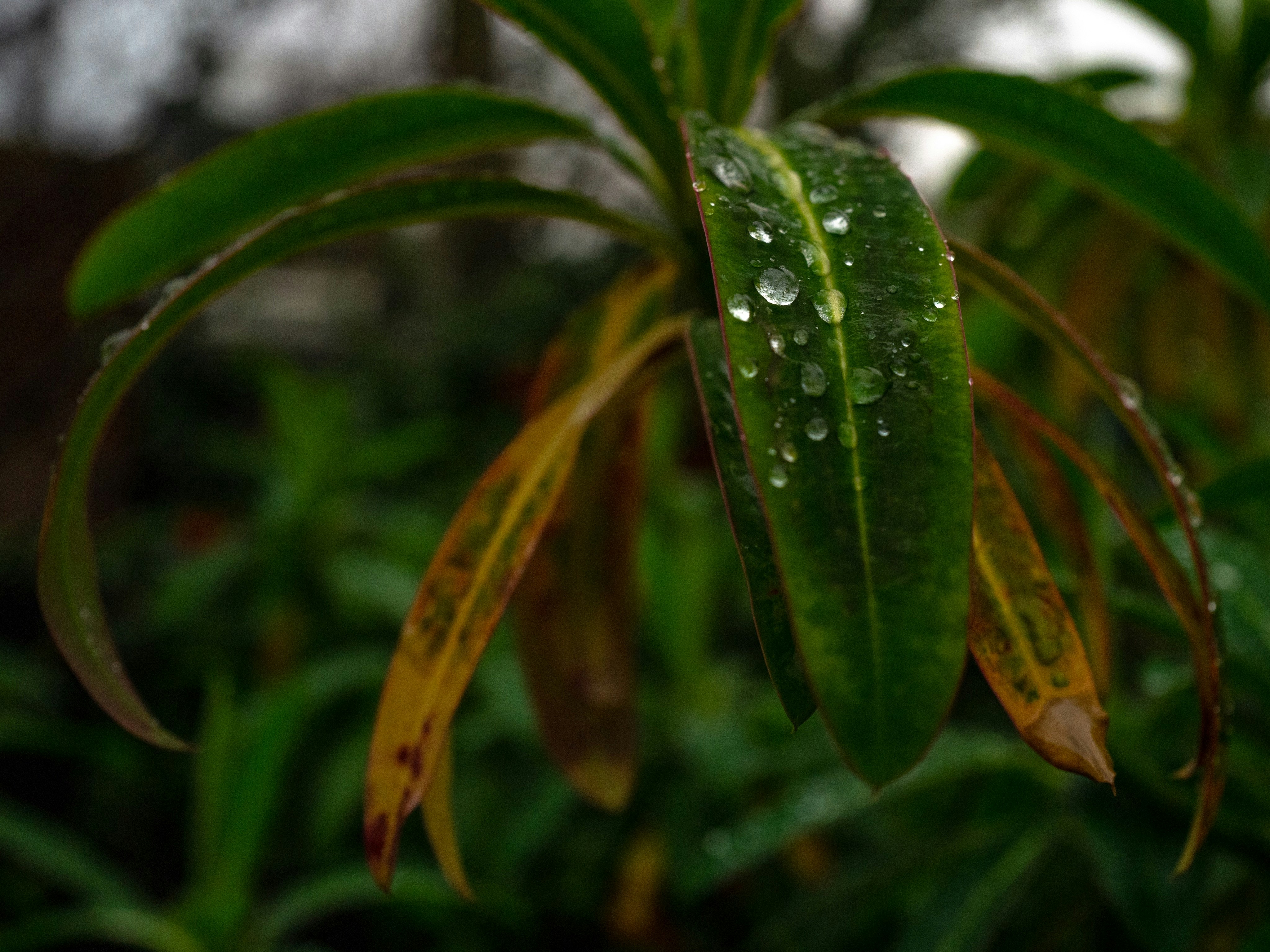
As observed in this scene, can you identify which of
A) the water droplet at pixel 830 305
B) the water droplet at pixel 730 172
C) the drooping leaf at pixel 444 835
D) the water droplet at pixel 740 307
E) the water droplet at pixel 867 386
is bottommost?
the drooping leaf at pixel 444 835

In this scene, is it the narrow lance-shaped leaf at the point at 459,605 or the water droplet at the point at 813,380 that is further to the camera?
the narrow lance-shaped leaf at the point at 459,605

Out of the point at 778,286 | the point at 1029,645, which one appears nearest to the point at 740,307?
the point at 778,286

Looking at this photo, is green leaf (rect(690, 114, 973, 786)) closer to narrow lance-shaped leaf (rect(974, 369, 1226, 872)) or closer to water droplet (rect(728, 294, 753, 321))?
water droplet (rect(728, 294, 753, 321))

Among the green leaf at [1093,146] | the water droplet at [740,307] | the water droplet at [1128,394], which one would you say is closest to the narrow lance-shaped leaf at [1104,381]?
the water droplet at [1128,394]

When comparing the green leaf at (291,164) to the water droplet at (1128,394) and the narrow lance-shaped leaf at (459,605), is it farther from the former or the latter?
the water droplet at (1128,394)

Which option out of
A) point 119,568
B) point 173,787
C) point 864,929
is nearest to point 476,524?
point 864,929

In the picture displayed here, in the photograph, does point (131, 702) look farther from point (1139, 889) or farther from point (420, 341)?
point (420, 341)

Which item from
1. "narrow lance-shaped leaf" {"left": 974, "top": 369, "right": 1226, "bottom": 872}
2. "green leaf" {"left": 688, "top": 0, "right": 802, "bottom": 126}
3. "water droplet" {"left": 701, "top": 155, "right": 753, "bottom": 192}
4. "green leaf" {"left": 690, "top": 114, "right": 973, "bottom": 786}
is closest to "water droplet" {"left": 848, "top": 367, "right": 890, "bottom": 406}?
"green leaf" {"left": 690, "top": 114, "right": 973, "bottom": 786}
